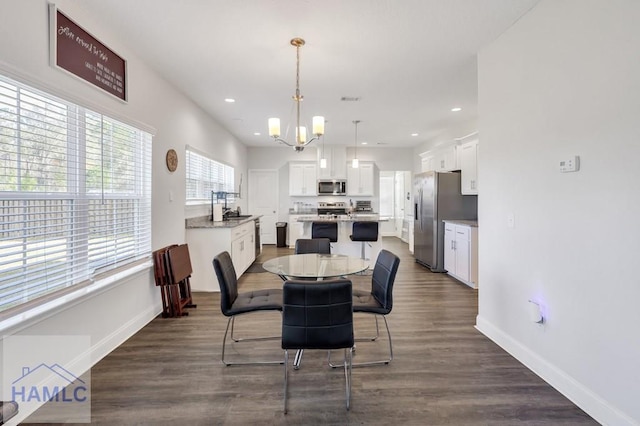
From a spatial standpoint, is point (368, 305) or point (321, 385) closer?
point (321, 385)

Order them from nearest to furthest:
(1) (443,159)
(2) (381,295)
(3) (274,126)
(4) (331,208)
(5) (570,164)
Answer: (5) (570,164), (2) (381,295), (3) (274,126), (1) (443,159), (4) (331,208)

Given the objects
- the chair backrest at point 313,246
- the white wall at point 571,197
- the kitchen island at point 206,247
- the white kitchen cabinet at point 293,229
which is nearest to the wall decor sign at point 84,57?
the kitchen island at point 206,247

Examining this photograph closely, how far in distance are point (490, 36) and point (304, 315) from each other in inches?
110

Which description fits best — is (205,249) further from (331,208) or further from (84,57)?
(331,208)

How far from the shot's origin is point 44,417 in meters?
1.83

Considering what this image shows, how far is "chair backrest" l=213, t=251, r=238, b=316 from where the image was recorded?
2.34 metres

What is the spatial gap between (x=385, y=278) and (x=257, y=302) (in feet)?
3.45

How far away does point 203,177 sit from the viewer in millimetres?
5203

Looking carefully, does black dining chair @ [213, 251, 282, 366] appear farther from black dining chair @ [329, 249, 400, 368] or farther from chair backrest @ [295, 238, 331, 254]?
chair backrest @ [295, 238, 331, 254]

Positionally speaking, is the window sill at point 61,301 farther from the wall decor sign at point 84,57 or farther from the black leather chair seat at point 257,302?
the wall decor sign at point 84,57

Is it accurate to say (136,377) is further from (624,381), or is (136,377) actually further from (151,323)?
(624,381)

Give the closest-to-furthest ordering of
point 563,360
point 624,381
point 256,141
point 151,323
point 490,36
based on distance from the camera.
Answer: point 624,381 → point 563,360 → point 490,36 → point 151,323 → point 256,141

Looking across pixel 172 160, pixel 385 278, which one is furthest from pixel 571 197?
pixel 172 160

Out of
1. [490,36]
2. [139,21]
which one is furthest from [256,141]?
[490,36]
